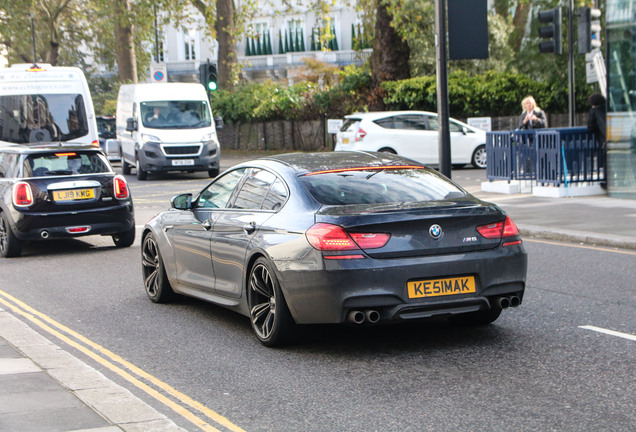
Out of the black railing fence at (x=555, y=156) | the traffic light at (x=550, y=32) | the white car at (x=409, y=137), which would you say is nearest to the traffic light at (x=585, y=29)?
the traffic light at (x=550, y=32)

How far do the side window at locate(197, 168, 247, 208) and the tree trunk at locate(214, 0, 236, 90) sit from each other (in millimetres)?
34406

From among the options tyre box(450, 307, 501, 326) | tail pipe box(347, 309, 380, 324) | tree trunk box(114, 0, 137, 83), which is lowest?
tyre box(450, 307, 501, 326)

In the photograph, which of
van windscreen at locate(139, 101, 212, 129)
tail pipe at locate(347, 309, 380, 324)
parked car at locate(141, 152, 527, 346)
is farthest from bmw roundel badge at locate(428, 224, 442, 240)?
van windscreen at locate(139, 101, 212, 129)

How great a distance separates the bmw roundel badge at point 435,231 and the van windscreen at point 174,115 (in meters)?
22.9

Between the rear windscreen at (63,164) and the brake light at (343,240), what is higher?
the rear windscreen at (63,164)

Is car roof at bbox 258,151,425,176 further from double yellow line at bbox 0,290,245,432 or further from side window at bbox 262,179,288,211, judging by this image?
double yellow line at bbox 0,290,245,432

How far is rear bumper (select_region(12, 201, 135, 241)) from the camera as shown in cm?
1284

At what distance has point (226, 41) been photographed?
4506 centimetres

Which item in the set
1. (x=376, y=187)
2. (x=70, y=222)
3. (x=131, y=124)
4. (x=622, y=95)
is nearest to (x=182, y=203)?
(x=376, y=187)

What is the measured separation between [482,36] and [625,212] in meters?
3.53

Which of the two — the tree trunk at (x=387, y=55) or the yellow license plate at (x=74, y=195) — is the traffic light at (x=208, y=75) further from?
the yellow license plate at (x=74, y=195)

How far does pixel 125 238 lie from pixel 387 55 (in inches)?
930

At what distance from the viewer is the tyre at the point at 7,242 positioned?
12.9 m

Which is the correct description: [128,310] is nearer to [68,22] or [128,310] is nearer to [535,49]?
[535,49]
